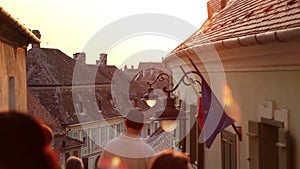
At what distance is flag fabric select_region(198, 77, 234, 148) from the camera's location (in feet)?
23.9

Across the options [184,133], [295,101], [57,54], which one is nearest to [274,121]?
[295,101]

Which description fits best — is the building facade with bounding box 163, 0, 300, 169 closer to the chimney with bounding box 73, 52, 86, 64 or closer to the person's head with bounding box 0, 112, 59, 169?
the person's head with bounding box 0, 112, 59, 169

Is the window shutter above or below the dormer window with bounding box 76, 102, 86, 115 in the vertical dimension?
above

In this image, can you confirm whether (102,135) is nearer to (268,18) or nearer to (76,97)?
(76,97)

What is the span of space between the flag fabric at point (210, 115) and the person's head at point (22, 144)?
5036mm

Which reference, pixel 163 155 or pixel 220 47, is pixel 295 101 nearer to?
pixel 220 47

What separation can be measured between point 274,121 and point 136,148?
1470 mm

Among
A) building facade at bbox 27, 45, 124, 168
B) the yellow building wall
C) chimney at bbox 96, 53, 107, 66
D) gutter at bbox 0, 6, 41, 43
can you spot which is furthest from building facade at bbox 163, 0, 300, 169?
chimney at bbox 96, 53, 107, 66

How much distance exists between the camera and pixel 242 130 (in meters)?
6.81

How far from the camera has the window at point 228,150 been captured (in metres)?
7.33

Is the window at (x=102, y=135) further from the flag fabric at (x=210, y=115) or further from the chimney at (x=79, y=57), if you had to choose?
the flag fabric at (x=210, y=115)

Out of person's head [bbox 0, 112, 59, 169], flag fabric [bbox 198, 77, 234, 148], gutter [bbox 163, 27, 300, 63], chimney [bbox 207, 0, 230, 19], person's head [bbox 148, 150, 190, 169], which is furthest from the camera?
chimney [bbox 207, 0, 230, 19]

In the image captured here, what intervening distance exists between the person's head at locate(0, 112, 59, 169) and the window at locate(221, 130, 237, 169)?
5223mm

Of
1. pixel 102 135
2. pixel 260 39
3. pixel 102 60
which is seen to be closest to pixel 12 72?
pixel 260 39
